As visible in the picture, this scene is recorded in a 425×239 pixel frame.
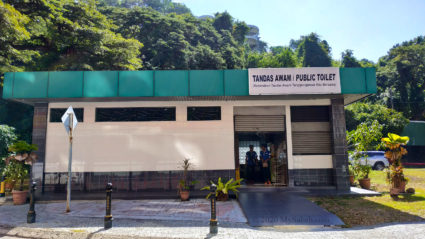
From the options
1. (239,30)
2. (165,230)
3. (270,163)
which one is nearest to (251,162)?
(270,163)

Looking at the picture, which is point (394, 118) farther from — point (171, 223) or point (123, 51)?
point (171, 223)

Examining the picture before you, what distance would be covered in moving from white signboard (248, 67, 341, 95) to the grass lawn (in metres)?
4.27

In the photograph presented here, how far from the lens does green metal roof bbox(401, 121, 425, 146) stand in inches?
1249

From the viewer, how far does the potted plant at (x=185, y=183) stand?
10.9 metres

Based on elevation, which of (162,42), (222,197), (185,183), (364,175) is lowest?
(222,197)

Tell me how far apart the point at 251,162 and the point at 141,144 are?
5.96 m

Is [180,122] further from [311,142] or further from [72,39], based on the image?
[72,39]

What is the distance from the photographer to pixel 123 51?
2273cm

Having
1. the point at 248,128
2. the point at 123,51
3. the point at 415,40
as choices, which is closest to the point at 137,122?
the point at 248,128

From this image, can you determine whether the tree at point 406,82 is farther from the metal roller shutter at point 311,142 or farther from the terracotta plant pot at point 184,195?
the terracotta plant pot at point 184,195

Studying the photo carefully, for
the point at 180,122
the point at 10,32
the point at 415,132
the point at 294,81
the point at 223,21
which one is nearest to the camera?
the point at 294,81

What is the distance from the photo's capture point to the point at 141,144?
1240 cm

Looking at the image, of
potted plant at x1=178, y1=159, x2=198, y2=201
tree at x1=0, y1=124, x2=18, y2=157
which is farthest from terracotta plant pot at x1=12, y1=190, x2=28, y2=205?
tree at x1=0, y1=124, x2=18, y2=157

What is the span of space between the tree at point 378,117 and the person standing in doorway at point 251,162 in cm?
1942
